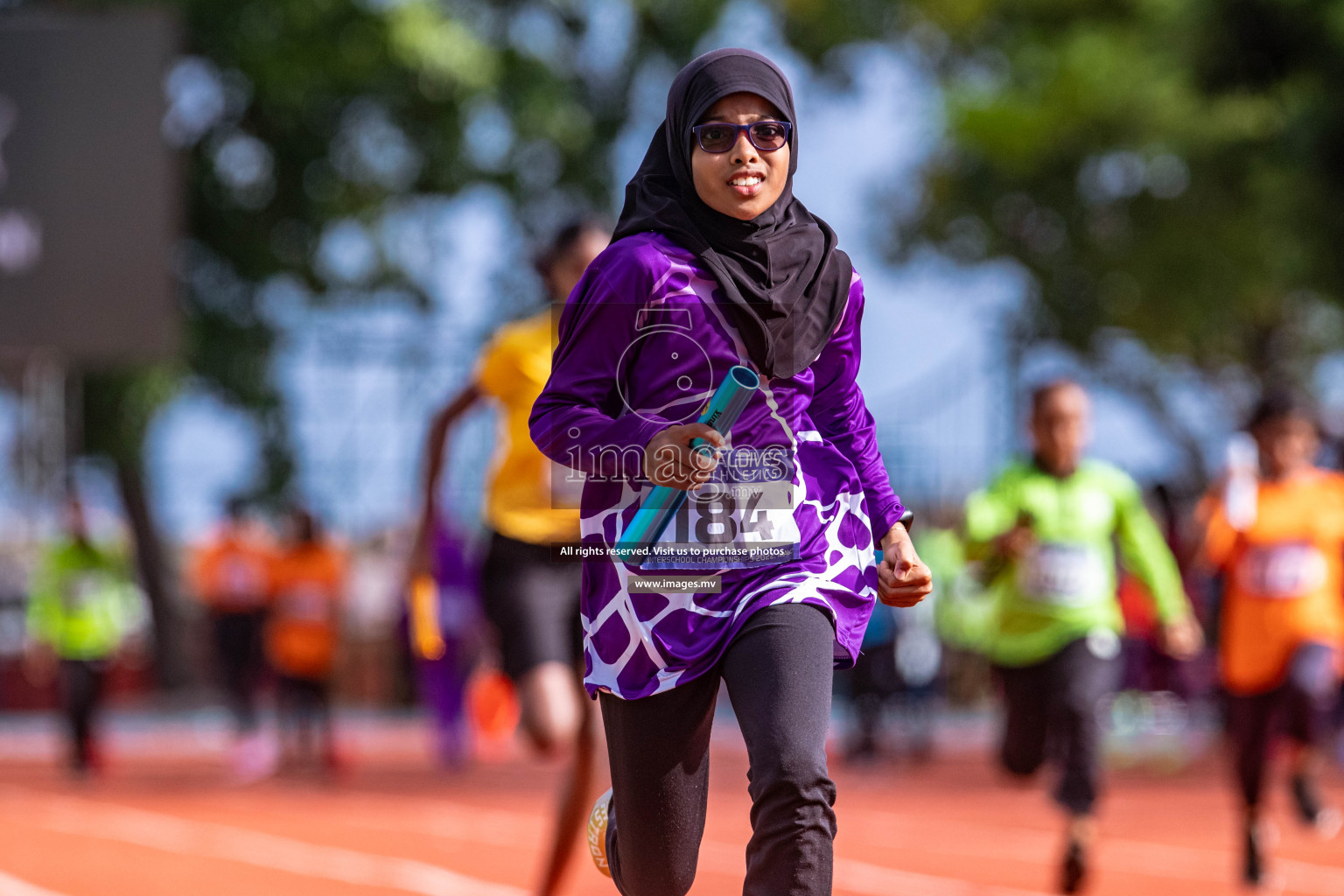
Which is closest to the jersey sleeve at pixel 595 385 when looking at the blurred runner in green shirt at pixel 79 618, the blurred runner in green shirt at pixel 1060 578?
the blurred runner in green shirt at pixel 1060 578

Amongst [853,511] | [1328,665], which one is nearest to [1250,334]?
[1328,665]

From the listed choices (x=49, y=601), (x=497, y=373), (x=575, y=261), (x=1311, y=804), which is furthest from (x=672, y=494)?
(x=49, y=601)

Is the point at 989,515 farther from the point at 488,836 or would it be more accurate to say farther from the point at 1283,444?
the point at 488,836

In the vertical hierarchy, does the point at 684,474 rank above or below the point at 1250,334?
below

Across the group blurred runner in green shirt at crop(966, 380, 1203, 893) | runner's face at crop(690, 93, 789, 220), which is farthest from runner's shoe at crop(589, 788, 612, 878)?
blurred runner in green shirt at crop(966, 380, 1203, 893)

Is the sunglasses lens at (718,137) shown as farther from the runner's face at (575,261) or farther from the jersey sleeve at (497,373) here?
the jersey sleeve at (497,373)

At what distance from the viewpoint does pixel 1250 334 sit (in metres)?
28.9

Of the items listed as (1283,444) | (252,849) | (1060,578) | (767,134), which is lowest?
(252,849)

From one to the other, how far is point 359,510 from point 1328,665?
559 inches

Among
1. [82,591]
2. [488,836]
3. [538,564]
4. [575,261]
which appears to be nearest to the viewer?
[575,261]

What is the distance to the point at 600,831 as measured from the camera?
3.92 meters

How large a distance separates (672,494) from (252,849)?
22.0 ft

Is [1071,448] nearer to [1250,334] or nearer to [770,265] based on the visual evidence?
[770,265]

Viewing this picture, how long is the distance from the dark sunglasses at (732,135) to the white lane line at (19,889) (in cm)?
551
